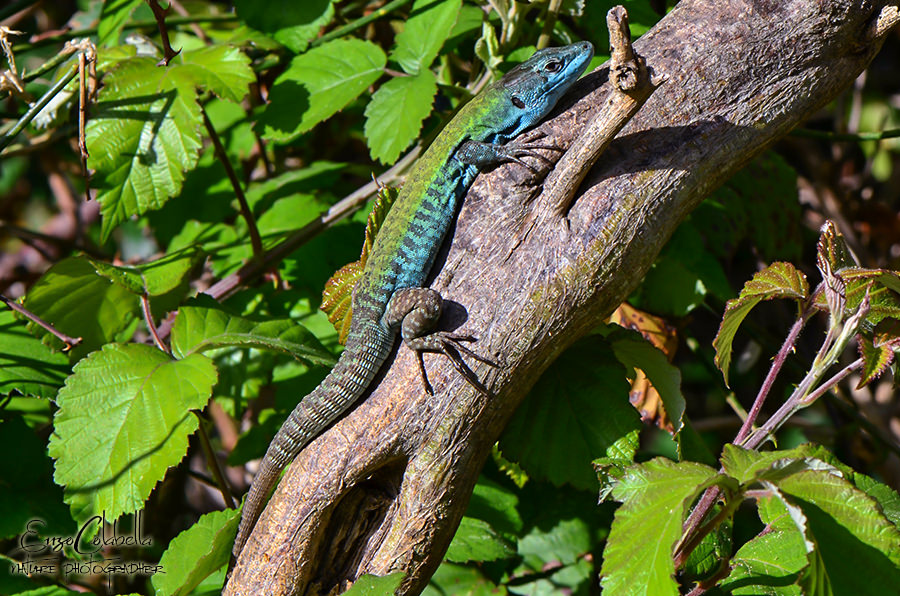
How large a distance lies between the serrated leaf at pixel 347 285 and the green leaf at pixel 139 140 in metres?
0.57

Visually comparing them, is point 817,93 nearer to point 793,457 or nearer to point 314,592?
point 793,457

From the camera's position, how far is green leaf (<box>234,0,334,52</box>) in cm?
252

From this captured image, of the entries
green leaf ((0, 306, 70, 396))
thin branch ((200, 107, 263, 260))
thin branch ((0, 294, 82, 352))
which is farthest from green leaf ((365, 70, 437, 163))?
green leaf ((0, 306, 70, 396))

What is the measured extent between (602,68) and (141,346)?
4.63 feet

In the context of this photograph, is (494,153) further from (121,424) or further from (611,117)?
(121,424)

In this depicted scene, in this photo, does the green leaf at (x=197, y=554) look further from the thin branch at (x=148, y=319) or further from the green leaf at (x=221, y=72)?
the green leaf at (x=221, y=72)

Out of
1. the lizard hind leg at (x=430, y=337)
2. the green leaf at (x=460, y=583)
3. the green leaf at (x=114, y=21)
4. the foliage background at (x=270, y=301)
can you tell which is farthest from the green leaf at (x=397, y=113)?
the green leaf at (x=460, y=583)

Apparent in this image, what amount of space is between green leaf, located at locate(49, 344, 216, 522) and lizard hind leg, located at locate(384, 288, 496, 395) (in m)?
0.54

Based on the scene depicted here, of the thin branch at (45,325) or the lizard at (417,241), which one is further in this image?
the thin branch at (45,325)

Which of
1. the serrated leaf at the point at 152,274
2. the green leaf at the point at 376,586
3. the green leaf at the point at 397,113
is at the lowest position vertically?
the green leaf at the point at 376,586

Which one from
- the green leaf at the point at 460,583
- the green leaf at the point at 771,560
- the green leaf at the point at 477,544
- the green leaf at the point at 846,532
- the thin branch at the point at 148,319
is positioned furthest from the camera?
the green leaf at the point at 460,583

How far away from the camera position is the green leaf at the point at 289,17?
252 centimetres

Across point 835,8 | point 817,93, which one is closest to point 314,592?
point 817,93

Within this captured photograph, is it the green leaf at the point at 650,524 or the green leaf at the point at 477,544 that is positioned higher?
the green leaf at the point at 650,524
